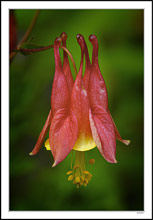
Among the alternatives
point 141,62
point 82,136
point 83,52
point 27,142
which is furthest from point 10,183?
point 141,62

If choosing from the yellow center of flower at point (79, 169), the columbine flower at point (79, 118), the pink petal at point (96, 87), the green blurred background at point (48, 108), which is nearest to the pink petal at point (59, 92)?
the columbine flower at point (79, 118)

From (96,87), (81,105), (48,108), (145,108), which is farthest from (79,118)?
(48,108)

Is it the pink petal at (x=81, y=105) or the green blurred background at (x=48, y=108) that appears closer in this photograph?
the pink petal at (x=81, y=105)

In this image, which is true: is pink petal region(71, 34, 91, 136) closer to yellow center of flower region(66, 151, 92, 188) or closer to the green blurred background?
yellow center of flower region(66, 151, 92, 188)

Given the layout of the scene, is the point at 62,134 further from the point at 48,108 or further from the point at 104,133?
the point at 48,108

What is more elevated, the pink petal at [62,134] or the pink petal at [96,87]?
the pink petal at [96,87]

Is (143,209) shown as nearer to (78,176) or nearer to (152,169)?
(152,169)

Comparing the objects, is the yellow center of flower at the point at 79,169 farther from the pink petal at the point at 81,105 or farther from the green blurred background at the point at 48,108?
the green blurred background at the point at 48,108
